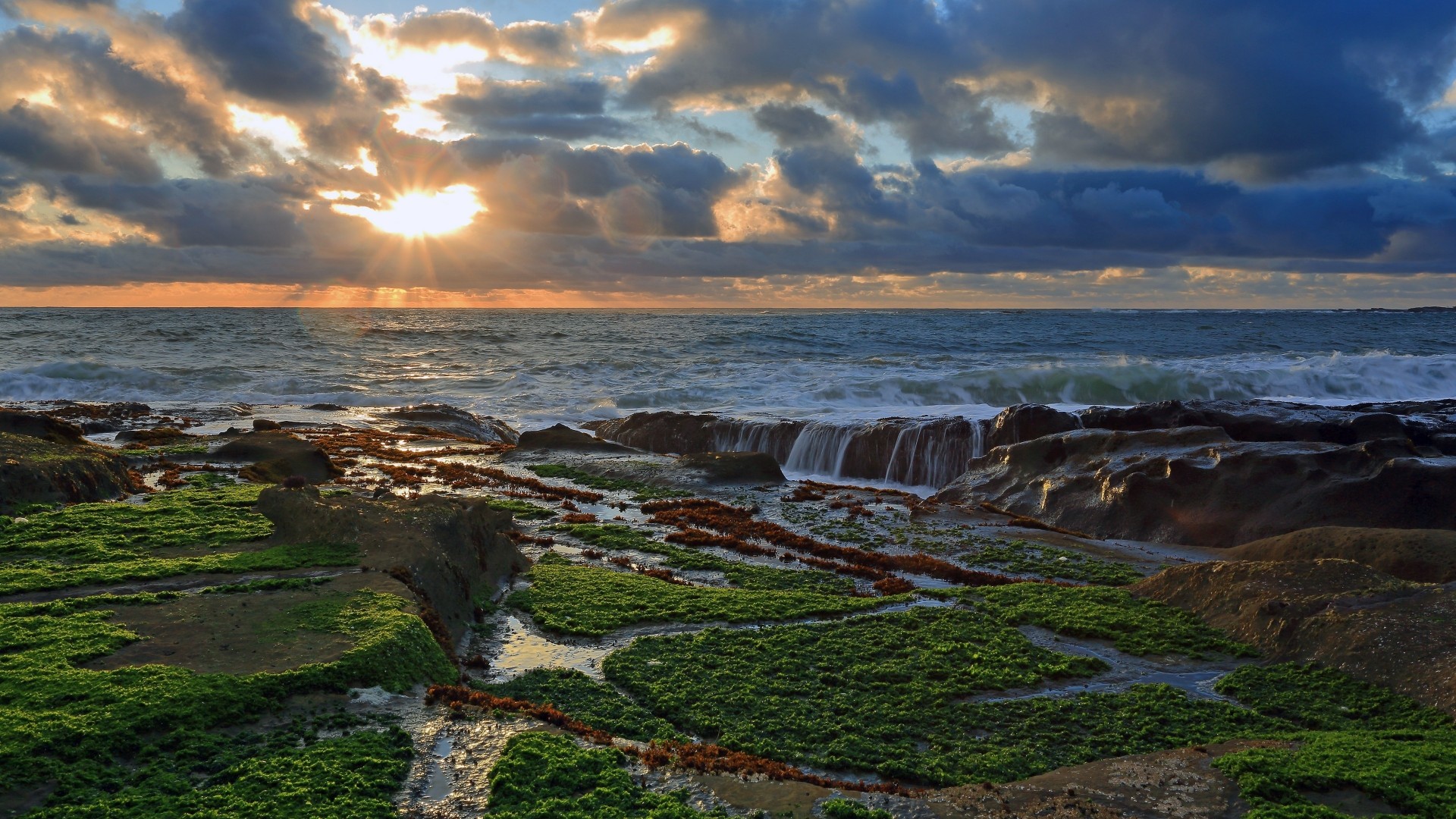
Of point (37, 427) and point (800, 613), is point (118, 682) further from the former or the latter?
point (37, 427)

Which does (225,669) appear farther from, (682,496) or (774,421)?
(774,421)

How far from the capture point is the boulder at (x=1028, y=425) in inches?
1271

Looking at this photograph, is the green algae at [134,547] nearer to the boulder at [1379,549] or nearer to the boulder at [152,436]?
the boulder at [1379,549]

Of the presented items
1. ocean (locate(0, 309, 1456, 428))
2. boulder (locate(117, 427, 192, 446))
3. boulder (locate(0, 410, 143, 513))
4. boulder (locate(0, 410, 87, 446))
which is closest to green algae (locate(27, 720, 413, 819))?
boulder (locate(0, 410, 143, 513))

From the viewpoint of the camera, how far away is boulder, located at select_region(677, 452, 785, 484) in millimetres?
29953

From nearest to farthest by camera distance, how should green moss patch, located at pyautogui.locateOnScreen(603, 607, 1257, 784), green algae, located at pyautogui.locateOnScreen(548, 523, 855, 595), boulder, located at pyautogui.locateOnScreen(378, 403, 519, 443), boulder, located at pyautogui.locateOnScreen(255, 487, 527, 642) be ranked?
green moss patch, located at pyautogui.locateOnScreen(603, 607, 1257, 784) < boulder, located at pyautogui.locateOnScreen(255, 487, 527, 642) < green algae, located at pyautogui.locateOnScreen(548, 523, 855, 595) < boulder, located at pyautogui.locateOnScreen(378, 403, 519, 443)

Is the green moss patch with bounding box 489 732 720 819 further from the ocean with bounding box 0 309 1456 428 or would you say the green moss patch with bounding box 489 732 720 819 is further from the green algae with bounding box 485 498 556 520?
the ocean with bounding box 0 309 1456 428

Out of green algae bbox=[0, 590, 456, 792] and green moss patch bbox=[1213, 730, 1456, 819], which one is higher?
green moss patch bbox=[1213, 730, 1456, 819]

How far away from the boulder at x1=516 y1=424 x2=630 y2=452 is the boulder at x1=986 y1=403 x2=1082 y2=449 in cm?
1551

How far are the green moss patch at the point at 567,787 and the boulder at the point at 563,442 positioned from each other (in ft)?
91.1

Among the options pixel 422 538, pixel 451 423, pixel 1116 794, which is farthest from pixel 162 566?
pixel 451 423

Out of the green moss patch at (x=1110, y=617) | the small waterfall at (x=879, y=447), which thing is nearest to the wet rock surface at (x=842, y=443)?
the small waterfall at (x=879, y=447)

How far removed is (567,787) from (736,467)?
2242 cm

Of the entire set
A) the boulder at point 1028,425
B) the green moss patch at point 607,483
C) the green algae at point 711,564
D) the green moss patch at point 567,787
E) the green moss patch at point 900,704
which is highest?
the boulder at point 1028,425
